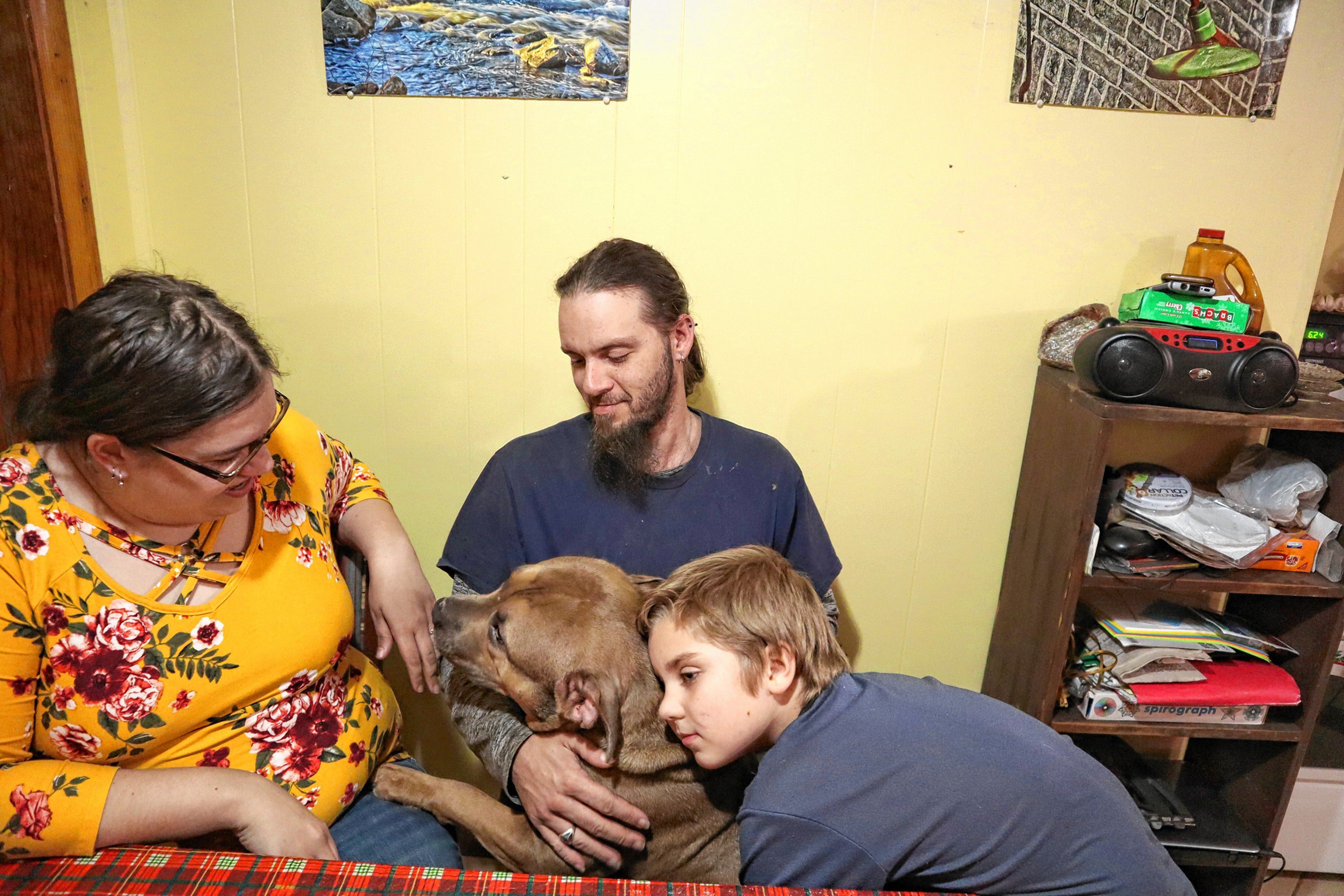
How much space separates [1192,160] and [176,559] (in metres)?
2.45

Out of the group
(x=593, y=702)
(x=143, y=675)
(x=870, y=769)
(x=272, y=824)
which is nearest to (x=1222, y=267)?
(x=870, y=769)

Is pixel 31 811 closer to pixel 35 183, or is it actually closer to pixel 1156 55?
pixel 35 183

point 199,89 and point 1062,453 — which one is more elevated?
point 199,89

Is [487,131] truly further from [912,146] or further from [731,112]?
[912,146]

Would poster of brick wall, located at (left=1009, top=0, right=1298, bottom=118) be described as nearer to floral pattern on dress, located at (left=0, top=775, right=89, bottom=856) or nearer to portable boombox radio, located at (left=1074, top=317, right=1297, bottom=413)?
portable boombox radio, located at (left=1074, top=317, right=1297, bottom=413)

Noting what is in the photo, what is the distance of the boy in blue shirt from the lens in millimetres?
1209

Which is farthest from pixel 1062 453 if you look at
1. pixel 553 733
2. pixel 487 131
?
pixel 487 131

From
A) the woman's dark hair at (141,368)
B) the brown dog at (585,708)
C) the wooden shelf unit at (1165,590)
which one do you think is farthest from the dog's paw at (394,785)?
the wooden shelf unit at (1165,590)

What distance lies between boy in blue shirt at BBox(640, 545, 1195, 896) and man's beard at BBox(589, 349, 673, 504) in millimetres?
441

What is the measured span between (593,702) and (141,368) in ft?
2.91

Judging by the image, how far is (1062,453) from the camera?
1.95 meters

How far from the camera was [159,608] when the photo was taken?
1.31 metres

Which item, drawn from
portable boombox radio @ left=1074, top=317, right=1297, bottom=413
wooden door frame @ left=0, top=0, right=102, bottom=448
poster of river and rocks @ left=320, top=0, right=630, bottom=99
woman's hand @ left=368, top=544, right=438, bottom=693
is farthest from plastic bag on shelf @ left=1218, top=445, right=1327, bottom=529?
wooden door frame @ left=0, top=0, right=102, bottom=448

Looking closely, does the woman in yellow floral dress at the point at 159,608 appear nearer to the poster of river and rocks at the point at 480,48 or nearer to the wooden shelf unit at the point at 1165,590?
the poster of river and rocks at the point at 480,48
